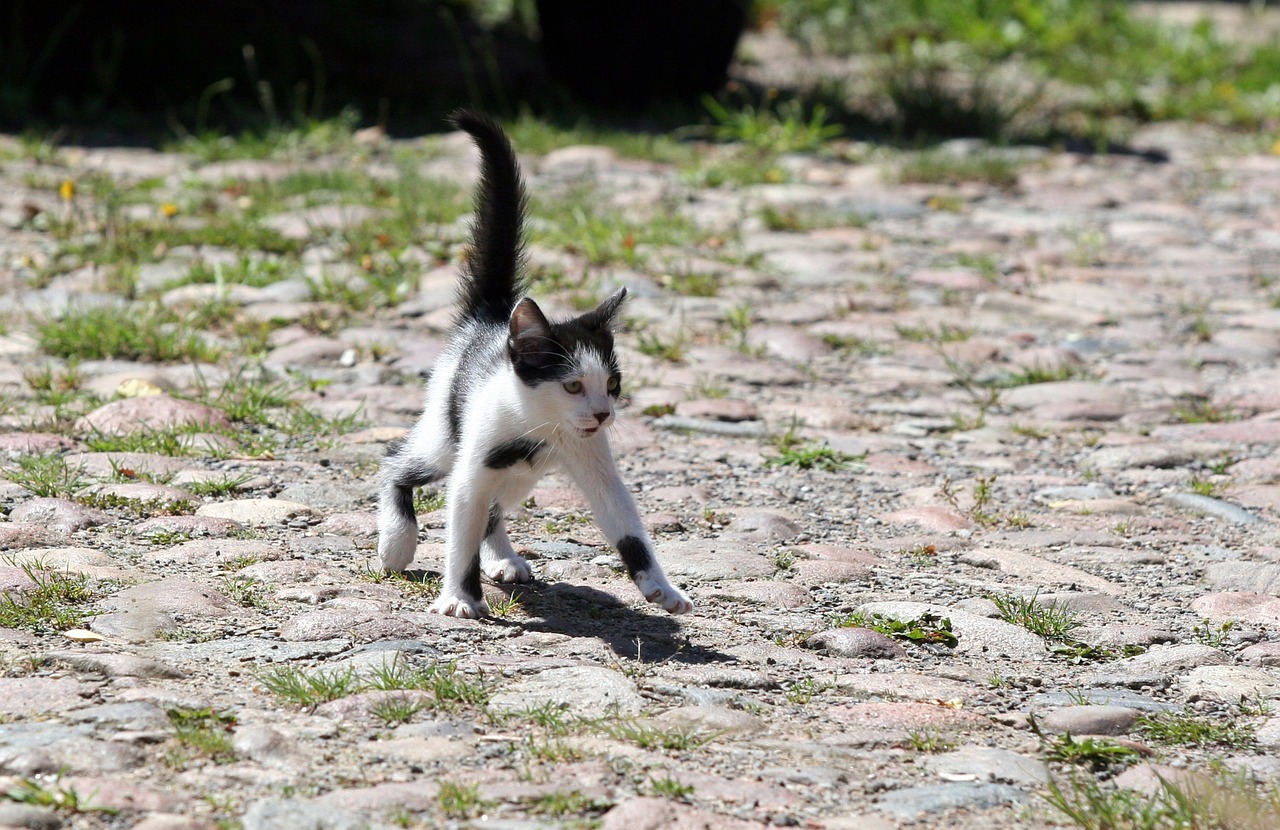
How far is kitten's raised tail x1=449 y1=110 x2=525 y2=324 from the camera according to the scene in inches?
165

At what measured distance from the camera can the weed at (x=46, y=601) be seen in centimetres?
327

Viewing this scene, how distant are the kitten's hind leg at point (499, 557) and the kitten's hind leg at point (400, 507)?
193mm

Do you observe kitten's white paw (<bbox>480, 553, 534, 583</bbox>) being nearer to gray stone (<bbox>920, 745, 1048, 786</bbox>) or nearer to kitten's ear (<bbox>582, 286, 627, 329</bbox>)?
kitten's ear (<bbox>582, 286, 627, 329</bbox>)

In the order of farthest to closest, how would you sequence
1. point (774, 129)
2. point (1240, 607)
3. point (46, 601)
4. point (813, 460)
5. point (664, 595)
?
point (774, 129), point (813, 460), point (1240, 607), point (664, 595), point (46, 601)

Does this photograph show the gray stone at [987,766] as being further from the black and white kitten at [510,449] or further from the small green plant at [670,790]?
the black and white kitten at [510,449]

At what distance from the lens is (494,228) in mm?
4215

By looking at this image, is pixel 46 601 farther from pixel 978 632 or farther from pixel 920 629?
pixel 978 632

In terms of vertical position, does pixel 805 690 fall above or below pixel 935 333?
below

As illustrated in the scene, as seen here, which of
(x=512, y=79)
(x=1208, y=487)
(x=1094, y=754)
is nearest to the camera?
(x=1094, y=754)

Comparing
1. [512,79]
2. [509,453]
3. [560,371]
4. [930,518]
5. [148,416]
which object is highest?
[512,79]

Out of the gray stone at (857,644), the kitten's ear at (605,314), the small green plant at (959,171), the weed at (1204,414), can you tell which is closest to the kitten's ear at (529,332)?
the kitten's ear at (605,314)

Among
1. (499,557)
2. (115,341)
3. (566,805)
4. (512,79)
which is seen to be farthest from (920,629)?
(512,79)

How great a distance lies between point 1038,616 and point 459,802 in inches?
67.4

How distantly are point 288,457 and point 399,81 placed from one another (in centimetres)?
605
